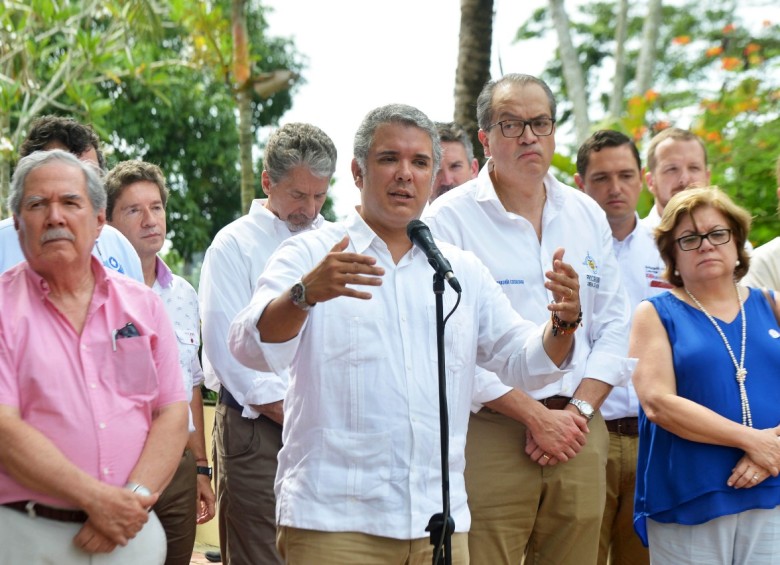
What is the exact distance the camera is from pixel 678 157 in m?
6.34

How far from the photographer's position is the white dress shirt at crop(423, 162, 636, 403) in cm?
491

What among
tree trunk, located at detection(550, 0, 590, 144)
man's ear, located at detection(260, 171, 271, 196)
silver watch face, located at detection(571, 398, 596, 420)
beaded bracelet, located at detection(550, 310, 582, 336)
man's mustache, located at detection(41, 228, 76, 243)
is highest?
tree trunk, located at detection(550, 0, 590, 144)

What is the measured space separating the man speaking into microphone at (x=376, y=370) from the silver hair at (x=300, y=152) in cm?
134

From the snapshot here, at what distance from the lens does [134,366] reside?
3.92 m

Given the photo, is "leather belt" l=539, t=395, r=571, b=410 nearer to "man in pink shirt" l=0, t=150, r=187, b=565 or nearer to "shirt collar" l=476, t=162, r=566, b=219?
"shirt collar" l=476, t=162, r=566, b=219

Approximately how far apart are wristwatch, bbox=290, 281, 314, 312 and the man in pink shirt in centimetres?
66

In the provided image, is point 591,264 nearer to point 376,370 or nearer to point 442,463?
point 376,370

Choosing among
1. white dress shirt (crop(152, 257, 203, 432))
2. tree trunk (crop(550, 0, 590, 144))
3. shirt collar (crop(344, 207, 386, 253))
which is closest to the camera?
shirt collar (crop(344, 207, 386, 253))

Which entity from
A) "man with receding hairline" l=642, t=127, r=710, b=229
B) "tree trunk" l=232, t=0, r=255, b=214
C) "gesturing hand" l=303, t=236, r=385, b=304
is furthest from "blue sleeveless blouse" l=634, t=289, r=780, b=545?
"tree trunk" l=232, t=0, r=255, b=214

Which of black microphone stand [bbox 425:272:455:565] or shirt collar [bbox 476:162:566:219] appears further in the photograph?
shirt collar [bbox 476:162:566:219]

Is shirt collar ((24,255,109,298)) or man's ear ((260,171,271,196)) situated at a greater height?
man's ear ((260,171,271,196))

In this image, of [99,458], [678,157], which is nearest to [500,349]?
[99,458]

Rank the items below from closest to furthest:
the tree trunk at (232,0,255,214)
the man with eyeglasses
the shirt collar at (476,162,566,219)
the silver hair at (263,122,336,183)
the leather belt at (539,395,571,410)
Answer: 1. the man with eyeglasses
2. the leather belt at (539,395,571,410)
3. the shirt collar at (476,162,566,219)
4. the silver hair at (263,122,336,183)
5. the tree trunk at (232,0,255,214)

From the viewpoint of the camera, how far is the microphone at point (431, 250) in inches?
139
